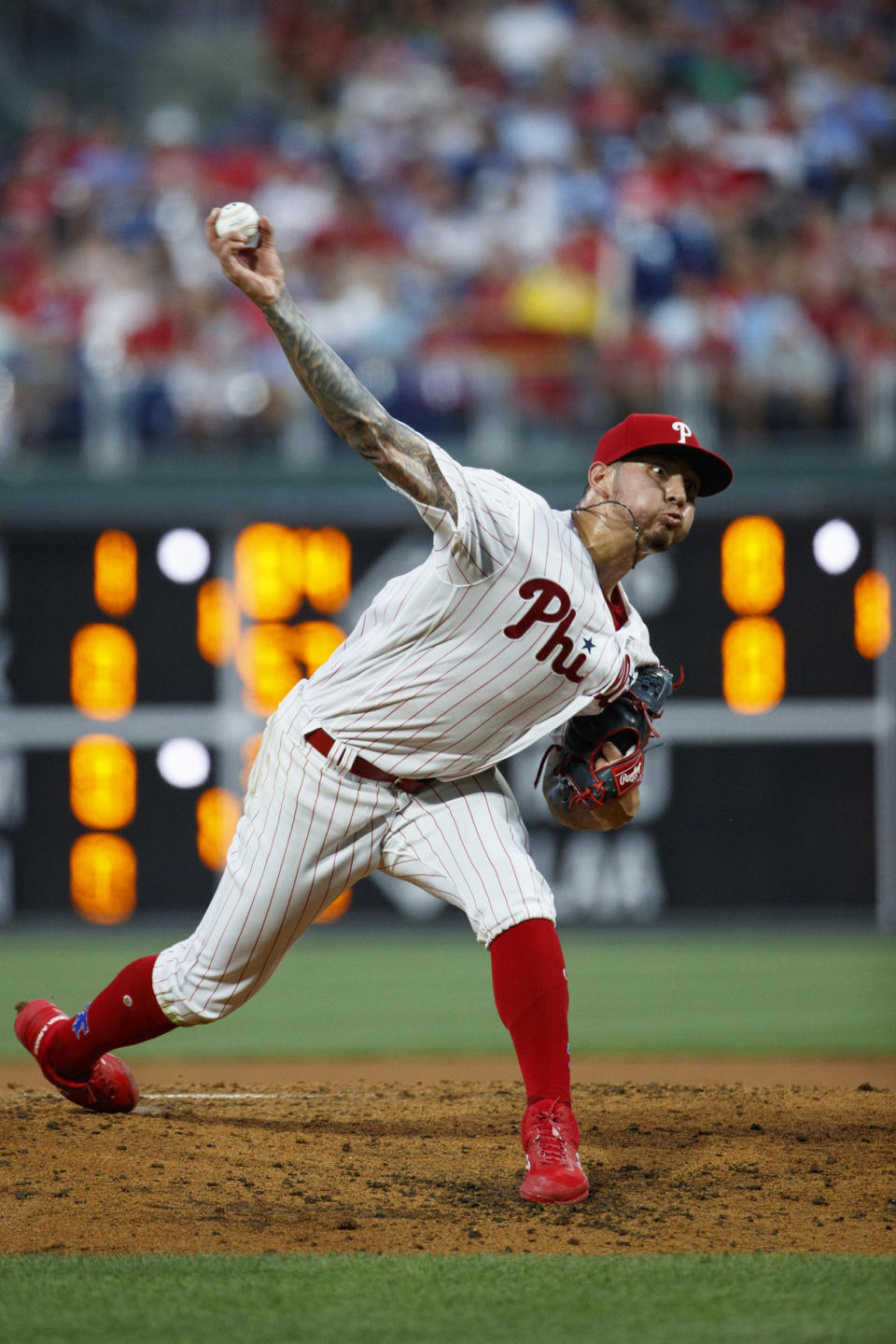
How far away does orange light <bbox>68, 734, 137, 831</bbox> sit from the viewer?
8391 mm

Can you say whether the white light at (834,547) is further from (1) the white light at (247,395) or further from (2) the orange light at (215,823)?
(2) the orange light at (215,823)

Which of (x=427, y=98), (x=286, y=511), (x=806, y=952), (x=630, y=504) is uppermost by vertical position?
(x=427, y=98)

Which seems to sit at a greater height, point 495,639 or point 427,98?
point 427,98

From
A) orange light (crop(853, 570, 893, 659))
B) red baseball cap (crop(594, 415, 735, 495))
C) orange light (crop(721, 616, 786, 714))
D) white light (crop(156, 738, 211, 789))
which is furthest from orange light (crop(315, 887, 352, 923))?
red baseball cap (crop(594, 415, 735, 495))

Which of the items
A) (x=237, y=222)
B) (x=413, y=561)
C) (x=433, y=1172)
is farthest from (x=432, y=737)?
(x=413, y=561)

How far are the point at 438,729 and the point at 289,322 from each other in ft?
2.95

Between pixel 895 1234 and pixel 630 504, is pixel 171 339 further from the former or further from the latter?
pixel 895 1234

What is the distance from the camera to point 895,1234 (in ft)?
10.3

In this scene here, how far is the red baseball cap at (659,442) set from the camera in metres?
3.40

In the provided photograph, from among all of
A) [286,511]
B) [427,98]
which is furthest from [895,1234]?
[427,98]

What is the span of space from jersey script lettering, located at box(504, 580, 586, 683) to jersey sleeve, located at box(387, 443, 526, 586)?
0.29ft

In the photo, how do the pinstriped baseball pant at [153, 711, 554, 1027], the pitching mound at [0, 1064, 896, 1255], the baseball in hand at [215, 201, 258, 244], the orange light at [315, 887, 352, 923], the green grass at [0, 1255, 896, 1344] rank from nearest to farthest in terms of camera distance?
1. the green grass at [0, 1255, 896, 1344]
2. the baseball in hand at [215, 201, 258, 244]
3. the pitching mound at [0, 1064, 896, 1255]
4. the pinstriped baseball pant at [153, 711, 554, 1027]
5. the orange light at [315, 887, 352, 923]

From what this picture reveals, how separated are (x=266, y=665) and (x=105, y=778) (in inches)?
40.5

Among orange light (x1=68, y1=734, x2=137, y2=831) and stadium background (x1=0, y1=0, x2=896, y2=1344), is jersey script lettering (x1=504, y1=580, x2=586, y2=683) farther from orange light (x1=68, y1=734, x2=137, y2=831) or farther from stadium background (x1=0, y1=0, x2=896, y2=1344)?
orange light (x1=68, y1=734, x2=137, y2=831)
